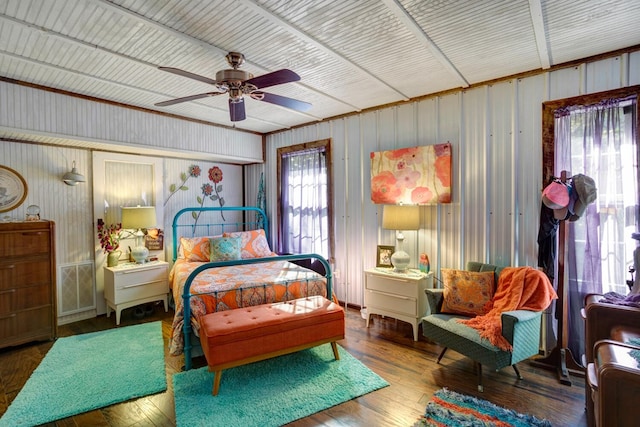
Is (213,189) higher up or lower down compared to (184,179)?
lower down

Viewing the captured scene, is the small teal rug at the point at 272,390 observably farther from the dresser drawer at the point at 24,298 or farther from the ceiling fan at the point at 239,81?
the ceiling fan at the point at 239,81

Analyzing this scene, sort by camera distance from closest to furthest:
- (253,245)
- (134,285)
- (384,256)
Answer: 1. (384,256)
2. (134,285)
3. (253,245)

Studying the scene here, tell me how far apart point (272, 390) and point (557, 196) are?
9.19 feet

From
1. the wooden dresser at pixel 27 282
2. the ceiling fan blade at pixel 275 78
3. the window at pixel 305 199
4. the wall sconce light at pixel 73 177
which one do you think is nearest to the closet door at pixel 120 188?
the wall sconce light at pixel 73 177

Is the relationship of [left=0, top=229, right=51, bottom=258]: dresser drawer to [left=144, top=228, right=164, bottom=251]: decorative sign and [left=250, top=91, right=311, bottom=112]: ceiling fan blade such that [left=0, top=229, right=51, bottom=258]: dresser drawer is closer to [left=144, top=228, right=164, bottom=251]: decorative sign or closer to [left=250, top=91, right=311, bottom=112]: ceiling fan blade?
[left=144, top=228, right=164, bottom=251]: decorative sign

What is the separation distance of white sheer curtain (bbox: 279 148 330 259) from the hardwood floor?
1.75 m

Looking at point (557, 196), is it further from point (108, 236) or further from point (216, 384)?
point (108, 236)

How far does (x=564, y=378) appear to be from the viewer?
2.56 m

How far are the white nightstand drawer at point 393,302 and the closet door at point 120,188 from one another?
10.5ft

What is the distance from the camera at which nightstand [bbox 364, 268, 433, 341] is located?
335 cm

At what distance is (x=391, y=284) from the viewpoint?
351cm

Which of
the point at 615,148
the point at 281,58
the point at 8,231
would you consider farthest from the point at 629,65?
the point at 8,231

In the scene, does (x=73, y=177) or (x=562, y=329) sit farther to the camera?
(x=73, y=177)

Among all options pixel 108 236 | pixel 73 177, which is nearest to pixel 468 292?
pixel 108 236
